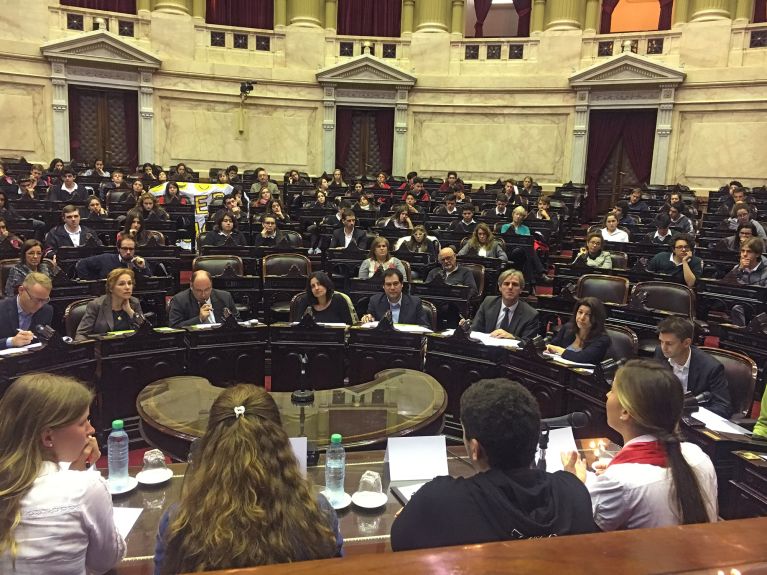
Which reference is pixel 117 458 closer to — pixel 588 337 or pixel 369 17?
pixel 588 337

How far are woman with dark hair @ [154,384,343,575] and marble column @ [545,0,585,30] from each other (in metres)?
16.1

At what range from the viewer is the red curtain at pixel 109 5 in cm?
1528

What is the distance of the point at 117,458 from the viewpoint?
244 centimetres

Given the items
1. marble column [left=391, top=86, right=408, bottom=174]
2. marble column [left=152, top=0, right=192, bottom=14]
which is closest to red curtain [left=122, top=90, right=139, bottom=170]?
marble column [left=152, top=0, right=192, bottom=14]

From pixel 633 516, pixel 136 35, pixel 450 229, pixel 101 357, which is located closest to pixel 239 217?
pixel 450 229

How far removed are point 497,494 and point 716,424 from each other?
1.96 metres

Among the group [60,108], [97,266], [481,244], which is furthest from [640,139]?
[60,108]

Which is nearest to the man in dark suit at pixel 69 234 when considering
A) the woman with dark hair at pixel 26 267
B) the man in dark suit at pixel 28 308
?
the woman with dark hair at pixel 26 267

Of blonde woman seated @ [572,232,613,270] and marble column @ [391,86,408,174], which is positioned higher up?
marble column @ [391,86,408,174]

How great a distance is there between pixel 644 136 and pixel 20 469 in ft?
53.3

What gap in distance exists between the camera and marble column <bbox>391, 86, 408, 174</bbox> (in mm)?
16500

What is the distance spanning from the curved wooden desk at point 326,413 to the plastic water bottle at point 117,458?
0.46 m

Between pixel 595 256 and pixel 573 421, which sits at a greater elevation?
pixel 595 256

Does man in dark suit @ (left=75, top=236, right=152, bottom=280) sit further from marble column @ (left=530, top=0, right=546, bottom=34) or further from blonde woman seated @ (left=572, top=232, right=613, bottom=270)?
marble column @ (left=530, top=0, right=546, bottom=34)
